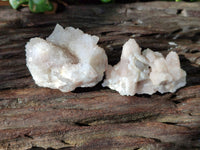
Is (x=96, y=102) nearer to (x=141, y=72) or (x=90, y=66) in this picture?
(x=90, y=66)

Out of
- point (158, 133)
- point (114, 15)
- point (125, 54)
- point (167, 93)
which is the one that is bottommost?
point (158, 133)

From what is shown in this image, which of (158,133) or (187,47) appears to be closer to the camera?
(158,133)

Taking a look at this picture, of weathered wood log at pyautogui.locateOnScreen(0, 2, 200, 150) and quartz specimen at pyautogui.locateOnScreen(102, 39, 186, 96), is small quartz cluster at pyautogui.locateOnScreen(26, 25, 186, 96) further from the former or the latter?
weathered wood log at pyautogui.locateOnScreen(0, 2, 200, 150)

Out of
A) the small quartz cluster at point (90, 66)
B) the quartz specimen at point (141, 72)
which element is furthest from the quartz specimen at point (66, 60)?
the quartz specimen at point (141, 72)

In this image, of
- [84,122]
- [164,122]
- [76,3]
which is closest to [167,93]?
[164,122]

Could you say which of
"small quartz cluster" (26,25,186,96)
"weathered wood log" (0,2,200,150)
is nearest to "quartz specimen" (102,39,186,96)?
"small quartz cluster" (26,25,186,96)

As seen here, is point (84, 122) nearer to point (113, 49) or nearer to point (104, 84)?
point (104, 84)

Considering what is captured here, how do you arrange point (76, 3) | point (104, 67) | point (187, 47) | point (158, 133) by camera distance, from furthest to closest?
point (76, 3), point (187, 47), point (158, 133), point (104, 67)
